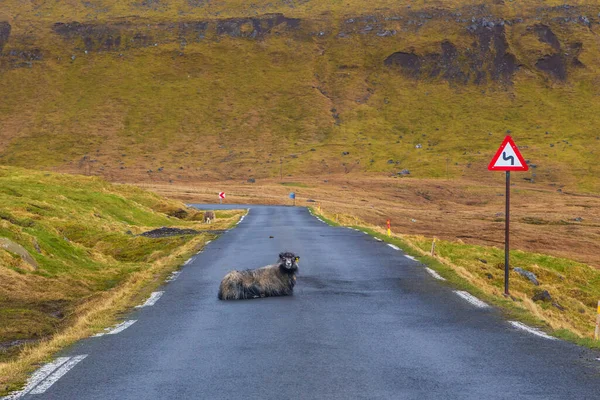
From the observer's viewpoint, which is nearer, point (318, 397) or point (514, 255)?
point (318, 397)

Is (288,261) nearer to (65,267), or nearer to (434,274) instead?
(434,274)

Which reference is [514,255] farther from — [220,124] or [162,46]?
[162,46]

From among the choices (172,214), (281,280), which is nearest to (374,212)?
(172,214)

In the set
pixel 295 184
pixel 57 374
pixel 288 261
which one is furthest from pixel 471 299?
pixel 295 184

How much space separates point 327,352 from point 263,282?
18.3 feet

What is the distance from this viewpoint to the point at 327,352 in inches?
378

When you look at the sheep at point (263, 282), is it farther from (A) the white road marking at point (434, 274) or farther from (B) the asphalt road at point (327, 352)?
(A) the white road marking at point (434, 274)

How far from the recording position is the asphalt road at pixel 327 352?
771 centimetres

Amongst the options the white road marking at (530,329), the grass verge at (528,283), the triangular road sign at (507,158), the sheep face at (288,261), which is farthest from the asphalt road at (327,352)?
the triangular road sign at (507,158)

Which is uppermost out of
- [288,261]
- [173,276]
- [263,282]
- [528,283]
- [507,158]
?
[507,158]

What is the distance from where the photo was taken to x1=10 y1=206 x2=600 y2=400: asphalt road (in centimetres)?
771

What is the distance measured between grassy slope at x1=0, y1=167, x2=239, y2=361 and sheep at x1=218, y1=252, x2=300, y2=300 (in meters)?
2.94

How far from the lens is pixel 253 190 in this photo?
327ft

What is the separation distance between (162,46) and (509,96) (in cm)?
8143
